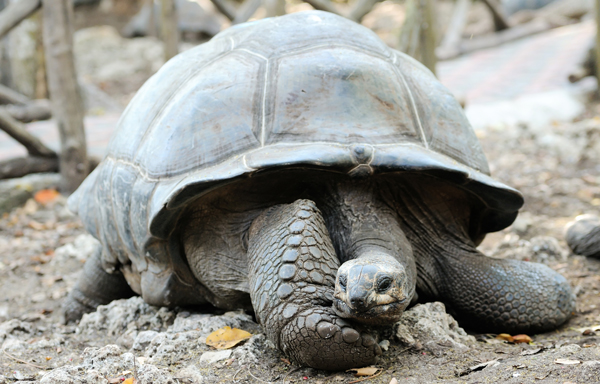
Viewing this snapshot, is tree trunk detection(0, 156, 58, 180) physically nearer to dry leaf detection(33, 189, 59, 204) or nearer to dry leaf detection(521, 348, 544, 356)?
dry leaf detection(33, 189, 59, 204)

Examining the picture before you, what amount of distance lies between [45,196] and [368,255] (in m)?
4.27

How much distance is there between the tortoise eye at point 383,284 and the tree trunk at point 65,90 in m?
4.13

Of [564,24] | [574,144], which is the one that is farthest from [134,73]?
[564,24]

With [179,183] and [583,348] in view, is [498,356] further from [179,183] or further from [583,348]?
[179,183]

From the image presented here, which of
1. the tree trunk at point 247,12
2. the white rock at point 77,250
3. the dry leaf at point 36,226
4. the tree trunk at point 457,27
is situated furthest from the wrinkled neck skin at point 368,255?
the tree trunk at point 457,27

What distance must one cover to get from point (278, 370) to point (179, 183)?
0.76 meters

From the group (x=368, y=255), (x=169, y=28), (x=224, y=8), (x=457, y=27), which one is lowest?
(x=368, y=255)

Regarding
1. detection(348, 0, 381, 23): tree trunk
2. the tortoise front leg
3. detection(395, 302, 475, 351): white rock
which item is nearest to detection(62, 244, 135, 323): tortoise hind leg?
the tortoise front leg

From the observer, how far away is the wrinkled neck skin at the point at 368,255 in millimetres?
1745

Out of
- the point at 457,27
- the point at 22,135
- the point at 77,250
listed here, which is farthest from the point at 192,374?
the point at 457,27

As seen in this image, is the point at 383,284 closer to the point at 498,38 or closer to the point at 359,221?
the point at 359,221

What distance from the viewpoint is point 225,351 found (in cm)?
211

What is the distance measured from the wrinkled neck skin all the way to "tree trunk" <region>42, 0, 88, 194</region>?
11.8 ft

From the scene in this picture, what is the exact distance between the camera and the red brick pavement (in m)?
7.21
